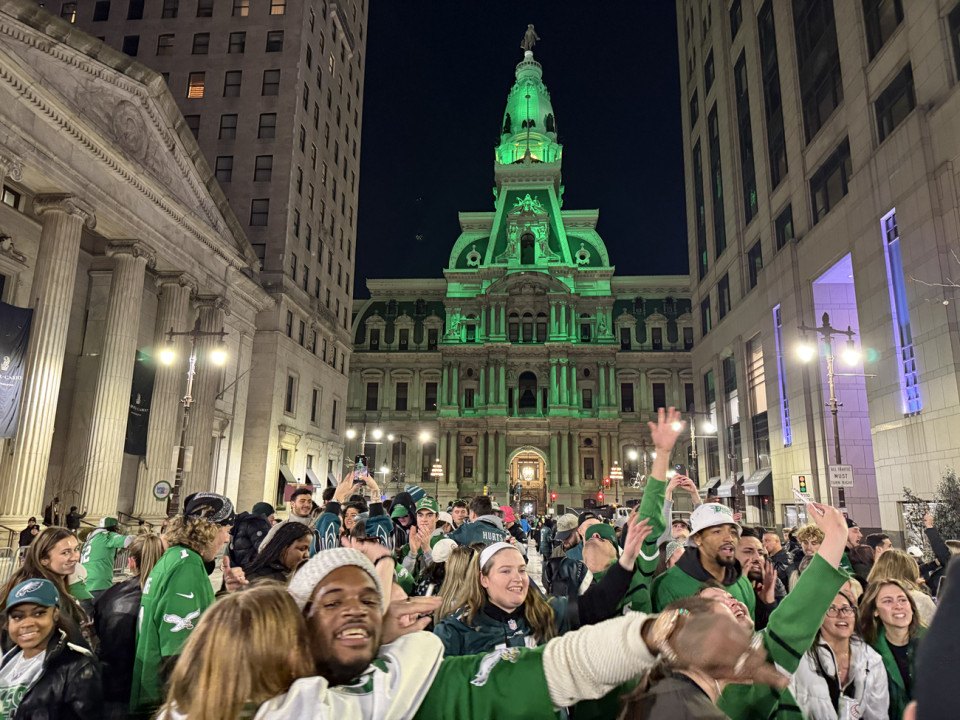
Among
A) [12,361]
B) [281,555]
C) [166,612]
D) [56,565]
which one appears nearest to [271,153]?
[12,361]

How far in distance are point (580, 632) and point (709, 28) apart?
54.6 m

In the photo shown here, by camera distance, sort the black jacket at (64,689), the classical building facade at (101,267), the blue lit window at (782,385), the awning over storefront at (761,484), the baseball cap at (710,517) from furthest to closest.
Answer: the awning over storefront at (761,484), the blue lit window at (782,385), the classical building facade at (101,267), the baseball cap at (710,517), the black jacket at (64,689)

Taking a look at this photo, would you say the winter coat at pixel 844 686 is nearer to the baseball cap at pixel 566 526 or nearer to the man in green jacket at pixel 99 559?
the baseball cap at pixel 566 526

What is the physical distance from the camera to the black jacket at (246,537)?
23.5 ft

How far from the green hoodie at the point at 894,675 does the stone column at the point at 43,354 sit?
2191 centimetres

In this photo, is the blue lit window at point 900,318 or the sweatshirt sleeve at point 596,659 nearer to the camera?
the sweatshirt sleeve at point 596,659

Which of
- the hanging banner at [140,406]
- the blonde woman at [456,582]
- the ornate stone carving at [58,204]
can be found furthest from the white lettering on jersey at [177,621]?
the hanging banner at [140,406]

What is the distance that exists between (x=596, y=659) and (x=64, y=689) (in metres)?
3.33

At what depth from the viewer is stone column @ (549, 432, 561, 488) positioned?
59.2 m

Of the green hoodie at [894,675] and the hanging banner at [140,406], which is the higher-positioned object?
the hanging banner at [140,406]

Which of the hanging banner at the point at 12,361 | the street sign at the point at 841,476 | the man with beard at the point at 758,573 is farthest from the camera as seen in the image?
the hanging banner at the point at 12,361

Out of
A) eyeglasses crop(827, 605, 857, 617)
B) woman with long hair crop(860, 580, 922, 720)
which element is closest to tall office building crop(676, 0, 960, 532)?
woman with long hair crop(860, 580, 922, 720)

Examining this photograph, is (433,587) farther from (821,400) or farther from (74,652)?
(821,400)

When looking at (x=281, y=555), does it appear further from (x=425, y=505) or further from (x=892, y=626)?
(x=892, y=626)
